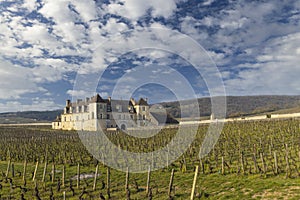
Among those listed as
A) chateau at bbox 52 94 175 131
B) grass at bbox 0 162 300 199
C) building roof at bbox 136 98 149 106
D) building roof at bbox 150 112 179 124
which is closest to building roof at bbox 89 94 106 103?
chateau at bbox 52 94 175 131

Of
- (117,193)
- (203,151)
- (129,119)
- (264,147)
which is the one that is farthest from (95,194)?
(129,119)

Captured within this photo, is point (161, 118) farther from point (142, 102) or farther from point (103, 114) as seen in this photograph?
point (103, 114)

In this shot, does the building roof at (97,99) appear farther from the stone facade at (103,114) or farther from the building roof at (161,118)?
the building roof at (161,118)

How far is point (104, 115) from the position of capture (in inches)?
2746

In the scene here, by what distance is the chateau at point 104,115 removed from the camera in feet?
226

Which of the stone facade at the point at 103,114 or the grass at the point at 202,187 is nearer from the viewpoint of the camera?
the grass at the point at 202,187

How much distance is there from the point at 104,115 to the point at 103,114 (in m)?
0.46

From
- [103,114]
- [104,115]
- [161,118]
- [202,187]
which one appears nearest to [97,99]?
[103,114]

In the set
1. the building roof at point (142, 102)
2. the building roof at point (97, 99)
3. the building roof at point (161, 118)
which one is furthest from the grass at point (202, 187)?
the building roof at point (161, 118)

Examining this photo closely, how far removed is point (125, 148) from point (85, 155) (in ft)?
15.0

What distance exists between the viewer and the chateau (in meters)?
68.8

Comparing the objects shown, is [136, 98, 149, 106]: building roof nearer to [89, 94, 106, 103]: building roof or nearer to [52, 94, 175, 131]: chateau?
[52, 94, 175, 131]: chateau

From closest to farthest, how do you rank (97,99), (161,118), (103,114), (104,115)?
(97,99)
(103,114)
(104,115)
(161,118)

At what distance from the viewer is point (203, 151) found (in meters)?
24.6
